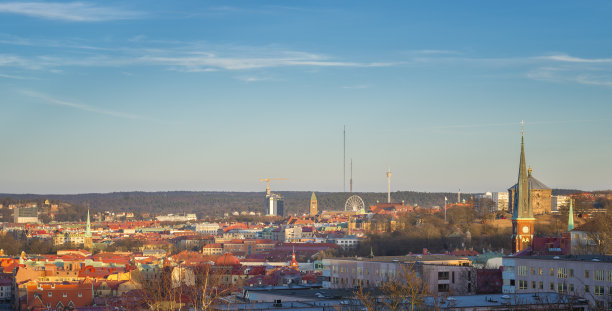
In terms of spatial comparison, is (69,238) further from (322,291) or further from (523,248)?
(322,291)

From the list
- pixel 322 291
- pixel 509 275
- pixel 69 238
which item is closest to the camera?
pixel 322 291

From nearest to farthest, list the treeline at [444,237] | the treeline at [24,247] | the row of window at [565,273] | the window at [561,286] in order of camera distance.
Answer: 1. the row of window at [565,273]
2. the window at [561,286]
3. the treeline at [444,237]
4. the treeline at [24,247]

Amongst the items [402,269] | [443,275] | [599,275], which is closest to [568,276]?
[599,275]

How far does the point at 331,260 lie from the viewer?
76.4 meters

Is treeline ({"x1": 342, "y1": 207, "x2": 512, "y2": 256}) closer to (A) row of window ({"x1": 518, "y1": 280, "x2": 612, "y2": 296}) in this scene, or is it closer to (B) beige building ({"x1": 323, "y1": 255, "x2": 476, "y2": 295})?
(B) beige building ({"x1": 323, "y1": 255, "x2": 476, "y2": 295})

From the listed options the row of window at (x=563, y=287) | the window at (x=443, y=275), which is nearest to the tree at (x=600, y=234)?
the window at (x=443, y=275)

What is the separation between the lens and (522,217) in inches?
3317

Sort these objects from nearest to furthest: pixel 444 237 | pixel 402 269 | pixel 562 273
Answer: pixel 562 273 < pixel 402 269 < pixel 444 237

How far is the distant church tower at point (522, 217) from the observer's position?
82969mm

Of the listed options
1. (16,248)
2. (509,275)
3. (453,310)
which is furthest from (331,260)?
(16,248)

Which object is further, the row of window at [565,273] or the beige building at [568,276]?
the row of window at [565,273]

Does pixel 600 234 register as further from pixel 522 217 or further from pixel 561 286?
pixel 561 286

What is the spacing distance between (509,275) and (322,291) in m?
13.3

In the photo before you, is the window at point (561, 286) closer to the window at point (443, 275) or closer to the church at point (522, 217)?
the window at point (443, 275)
